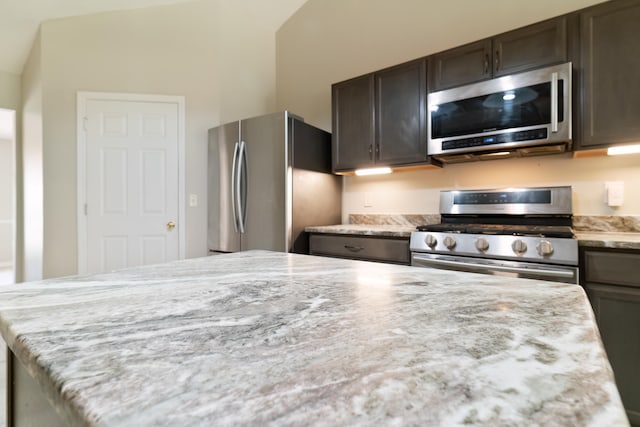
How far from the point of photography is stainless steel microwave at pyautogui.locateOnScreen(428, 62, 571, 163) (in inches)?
71.2

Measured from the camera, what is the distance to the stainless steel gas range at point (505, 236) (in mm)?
1622

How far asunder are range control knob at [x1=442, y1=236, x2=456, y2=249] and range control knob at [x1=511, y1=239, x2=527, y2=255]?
0.99ft

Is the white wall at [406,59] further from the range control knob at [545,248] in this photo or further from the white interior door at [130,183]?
the white interior door at [130,183]

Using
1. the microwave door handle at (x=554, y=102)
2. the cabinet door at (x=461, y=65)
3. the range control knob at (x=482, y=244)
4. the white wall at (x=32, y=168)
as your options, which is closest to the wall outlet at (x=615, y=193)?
the microwave door handle at (x=554, y=102)

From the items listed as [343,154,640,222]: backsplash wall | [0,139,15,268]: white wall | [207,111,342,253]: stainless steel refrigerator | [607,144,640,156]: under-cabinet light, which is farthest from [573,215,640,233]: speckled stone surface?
[0,139,15,268]: white wall

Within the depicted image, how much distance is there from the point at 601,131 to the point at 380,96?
136cm

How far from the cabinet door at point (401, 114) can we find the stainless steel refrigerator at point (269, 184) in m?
0.58

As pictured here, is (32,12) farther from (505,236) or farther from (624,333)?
(624,333)

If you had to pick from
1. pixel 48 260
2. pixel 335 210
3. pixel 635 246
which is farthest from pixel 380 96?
pixel 48 260

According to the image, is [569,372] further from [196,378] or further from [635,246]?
[635,246]

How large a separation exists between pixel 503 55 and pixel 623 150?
87 centimetres

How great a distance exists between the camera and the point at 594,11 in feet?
5.75

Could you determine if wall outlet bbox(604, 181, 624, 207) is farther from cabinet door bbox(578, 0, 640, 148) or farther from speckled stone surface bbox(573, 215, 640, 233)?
cabinet door bbox(578, 0, 640, 148)

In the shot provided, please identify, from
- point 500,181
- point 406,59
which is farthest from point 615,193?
point 406,59
